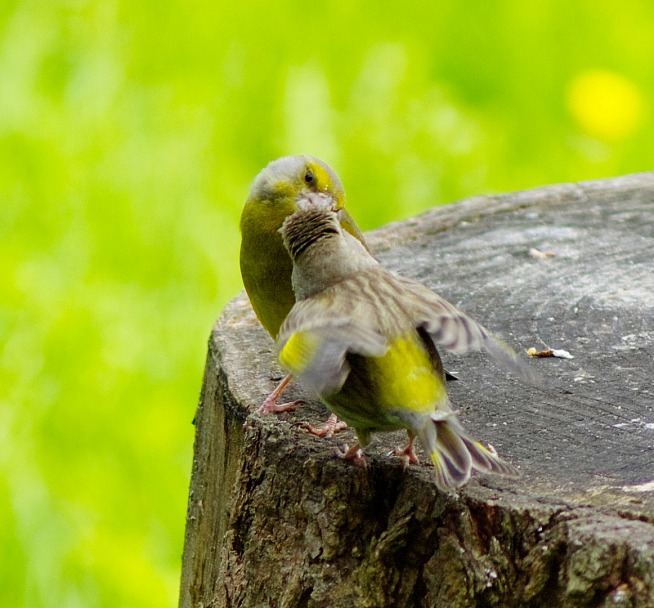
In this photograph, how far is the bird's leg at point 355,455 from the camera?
254 centimetres

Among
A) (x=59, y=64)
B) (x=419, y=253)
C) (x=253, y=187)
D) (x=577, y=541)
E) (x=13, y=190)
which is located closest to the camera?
(x=577, y=541)

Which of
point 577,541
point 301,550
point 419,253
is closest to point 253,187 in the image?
point 419,253

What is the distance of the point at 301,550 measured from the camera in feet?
8.53

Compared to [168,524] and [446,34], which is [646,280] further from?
[446,34]

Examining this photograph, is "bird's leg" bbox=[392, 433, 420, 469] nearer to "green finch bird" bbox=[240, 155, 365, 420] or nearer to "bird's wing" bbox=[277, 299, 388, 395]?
"bird's wing" bbox=[277, 299, 388, 395]

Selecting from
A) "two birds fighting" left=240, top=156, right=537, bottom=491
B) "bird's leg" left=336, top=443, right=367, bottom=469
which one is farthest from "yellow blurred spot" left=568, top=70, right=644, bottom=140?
"bird's leg" left=336, top=443, right=367, bottom=469

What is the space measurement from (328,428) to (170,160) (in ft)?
9.95

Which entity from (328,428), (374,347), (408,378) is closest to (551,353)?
(328,428)

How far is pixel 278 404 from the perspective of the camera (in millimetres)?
2920

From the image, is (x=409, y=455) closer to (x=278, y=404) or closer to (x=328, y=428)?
(x=328, y=428)

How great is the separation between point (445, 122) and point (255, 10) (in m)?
1.09

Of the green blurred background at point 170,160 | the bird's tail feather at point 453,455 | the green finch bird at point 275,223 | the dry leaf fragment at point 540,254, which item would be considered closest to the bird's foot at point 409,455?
the bird's tail feather at point 453,455

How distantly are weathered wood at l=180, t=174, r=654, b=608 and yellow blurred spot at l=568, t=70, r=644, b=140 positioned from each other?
2583 millimetres

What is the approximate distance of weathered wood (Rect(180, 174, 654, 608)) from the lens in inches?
88.9
